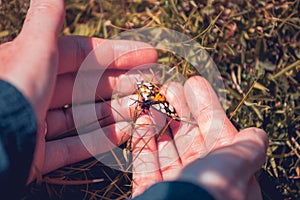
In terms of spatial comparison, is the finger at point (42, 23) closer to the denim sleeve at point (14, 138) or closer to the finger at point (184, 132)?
the denim sleeve at point (14, 138)

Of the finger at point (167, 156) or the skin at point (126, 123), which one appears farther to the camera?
the finger at point (167, 156)

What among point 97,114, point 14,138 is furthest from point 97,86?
point 14,138

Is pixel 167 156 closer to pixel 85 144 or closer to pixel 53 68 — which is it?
pixel 85 144

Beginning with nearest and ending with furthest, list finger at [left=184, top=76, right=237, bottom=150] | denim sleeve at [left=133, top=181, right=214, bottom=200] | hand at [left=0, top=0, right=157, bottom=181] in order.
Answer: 1. denim sleeve at [left=133, top=181, right=214, bottom=200]
2. hand at [left=0, top=0, right=157, bottom=181]
3. finger at [left=184, top=76, right=237, bottom=150]

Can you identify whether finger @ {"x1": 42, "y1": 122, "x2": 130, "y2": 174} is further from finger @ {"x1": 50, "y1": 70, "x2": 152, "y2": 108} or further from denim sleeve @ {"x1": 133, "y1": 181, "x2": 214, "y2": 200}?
denim sleeve @ {"x1": 133, "y1": 181, "x2": 214, "y2": 200}

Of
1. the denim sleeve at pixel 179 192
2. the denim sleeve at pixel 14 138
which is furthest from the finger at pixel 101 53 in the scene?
the denim sleeve at pixel 179 192

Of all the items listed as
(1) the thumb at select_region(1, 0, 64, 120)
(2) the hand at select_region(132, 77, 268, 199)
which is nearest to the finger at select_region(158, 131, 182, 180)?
(2) the hand at select_region(132, 77, 268, 199)
